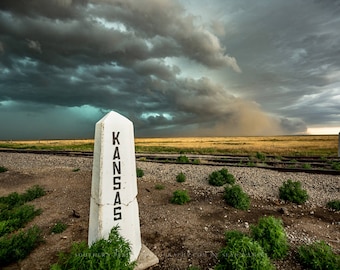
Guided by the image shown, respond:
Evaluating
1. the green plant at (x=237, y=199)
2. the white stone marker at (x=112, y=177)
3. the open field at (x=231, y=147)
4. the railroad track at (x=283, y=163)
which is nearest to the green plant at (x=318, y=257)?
the green plant at (x=237, y=199)

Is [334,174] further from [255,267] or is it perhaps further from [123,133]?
[123,133]

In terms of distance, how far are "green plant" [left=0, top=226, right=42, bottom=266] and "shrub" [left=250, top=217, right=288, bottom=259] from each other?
5.44 m

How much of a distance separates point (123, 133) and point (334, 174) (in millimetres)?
12948

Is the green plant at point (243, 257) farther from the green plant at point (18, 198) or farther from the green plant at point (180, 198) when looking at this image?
the green plant at point (18, 198)

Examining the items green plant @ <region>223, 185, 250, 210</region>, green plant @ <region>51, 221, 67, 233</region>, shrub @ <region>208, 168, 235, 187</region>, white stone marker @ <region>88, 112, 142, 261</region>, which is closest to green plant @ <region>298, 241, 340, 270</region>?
green plant @ <region>223, 185, 250, 210</region>

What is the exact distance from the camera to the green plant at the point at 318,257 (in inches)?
177

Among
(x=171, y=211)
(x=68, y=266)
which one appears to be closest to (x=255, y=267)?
(x=68, y=266)

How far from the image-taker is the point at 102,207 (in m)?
4.46

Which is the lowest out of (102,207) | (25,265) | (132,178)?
(25,265)

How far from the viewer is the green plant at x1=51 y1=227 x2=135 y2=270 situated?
365 cm

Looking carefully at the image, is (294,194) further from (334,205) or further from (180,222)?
(180,222)

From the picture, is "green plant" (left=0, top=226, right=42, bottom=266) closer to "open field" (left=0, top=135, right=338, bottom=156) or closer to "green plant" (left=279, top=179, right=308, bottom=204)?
"green plant" (left=279, top=179, right=308, bottom=204)

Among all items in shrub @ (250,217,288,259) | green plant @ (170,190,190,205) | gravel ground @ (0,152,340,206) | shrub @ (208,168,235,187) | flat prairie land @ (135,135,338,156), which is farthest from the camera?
flat prairie land @ (135,135,338,156)

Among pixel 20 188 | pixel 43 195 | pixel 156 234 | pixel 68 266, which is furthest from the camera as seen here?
pixel 20 188
